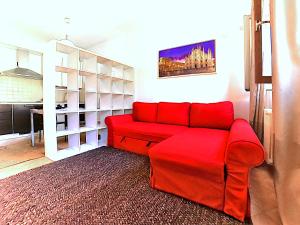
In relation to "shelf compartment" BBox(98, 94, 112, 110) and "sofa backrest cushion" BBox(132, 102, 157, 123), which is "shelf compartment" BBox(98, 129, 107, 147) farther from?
"sofa backrest cushion" BBox(132, 102, 157, 123)

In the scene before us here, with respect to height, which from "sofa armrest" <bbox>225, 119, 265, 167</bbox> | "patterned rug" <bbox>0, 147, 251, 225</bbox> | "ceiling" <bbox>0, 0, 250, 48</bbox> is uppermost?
"ceiling" <bbox>0, 0, 250, 48</bbox>

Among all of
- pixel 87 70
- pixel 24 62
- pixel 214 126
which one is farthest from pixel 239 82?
pixel 24 62

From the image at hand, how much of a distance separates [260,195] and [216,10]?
294 cm

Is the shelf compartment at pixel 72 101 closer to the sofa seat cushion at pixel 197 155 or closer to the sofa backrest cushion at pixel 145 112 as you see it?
the sofa backrest cushion at pixel 145 112

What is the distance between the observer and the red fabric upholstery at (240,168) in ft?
3.66

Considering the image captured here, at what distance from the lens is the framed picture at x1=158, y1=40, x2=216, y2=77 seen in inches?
113

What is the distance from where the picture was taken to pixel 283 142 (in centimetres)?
69

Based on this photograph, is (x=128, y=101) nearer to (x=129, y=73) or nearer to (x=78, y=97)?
(x=129, y=73)

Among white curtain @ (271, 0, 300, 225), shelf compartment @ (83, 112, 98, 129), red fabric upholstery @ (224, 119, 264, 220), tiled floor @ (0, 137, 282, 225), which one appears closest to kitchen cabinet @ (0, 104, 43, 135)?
shelf compartment @ (83, 112, 98, 129)

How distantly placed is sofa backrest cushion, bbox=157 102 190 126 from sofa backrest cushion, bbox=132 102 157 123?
103mm

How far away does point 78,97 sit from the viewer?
2.65 m

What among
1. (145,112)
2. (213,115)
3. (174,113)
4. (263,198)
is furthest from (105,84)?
(263,198)

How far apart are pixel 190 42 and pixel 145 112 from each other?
1.55 m

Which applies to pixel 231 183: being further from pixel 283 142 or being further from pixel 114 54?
pixel 114 54
